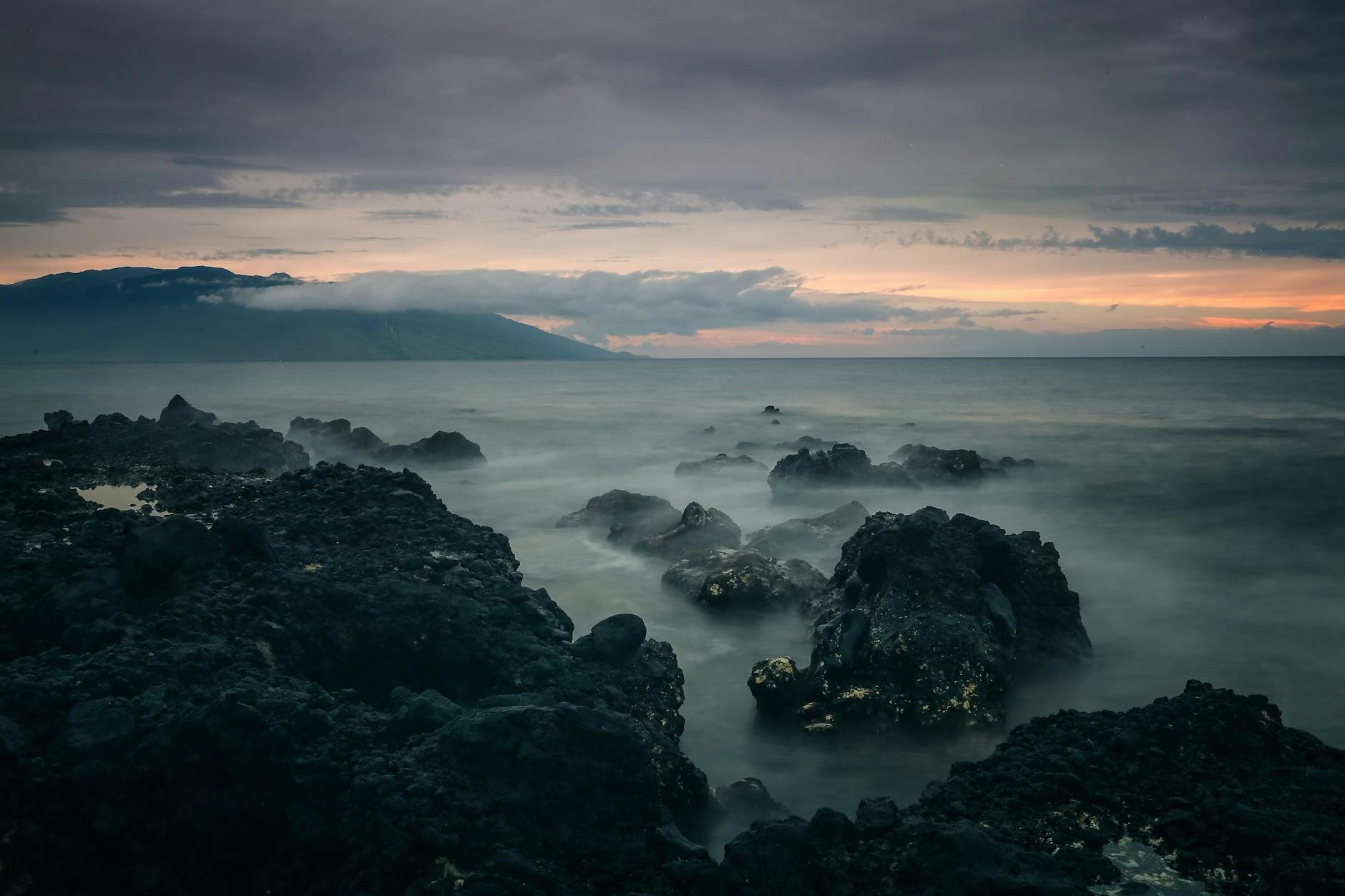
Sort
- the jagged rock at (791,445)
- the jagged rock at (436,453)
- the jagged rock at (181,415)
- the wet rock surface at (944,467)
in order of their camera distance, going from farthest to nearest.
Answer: the jagged rock at (791,445), the jagged rock at (436,453), the wet rock surface at (944,467), the jagged rock at (181,415)

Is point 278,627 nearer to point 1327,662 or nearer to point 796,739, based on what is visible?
point 796,739

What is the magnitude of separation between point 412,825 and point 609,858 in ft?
4.34

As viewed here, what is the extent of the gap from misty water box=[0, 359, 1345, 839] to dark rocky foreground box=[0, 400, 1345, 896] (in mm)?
1972

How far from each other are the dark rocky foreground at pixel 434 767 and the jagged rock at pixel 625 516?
32.3ft

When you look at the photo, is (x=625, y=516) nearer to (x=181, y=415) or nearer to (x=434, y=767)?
(x=181, y=415)

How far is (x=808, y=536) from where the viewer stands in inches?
695

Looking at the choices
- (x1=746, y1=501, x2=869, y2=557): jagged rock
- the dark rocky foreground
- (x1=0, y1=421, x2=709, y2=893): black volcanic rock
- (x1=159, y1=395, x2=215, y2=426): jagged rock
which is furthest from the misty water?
(x1=159, y1=395, x2=215, y2=426): jagged rock

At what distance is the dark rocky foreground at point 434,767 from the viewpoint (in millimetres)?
5254

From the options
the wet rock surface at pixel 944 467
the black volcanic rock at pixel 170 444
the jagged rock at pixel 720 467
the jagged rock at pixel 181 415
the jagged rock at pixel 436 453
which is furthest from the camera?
the jagged rock at pixel 436 453

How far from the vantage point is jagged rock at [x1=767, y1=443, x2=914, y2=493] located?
25438 mm

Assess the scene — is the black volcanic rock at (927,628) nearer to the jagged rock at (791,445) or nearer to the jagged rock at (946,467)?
the jagged rock at (946,467)

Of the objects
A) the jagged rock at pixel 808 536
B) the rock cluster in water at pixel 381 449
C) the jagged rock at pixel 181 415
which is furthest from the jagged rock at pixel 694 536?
the rock cluster in water at pixel 381 449

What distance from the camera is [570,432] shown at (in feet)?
157

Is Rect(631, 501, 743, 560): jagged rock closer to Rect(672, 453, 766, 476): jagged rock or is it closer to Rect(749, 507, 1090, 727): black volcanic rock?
Rect(749, 507, 1090, 727): black volcanic rock
